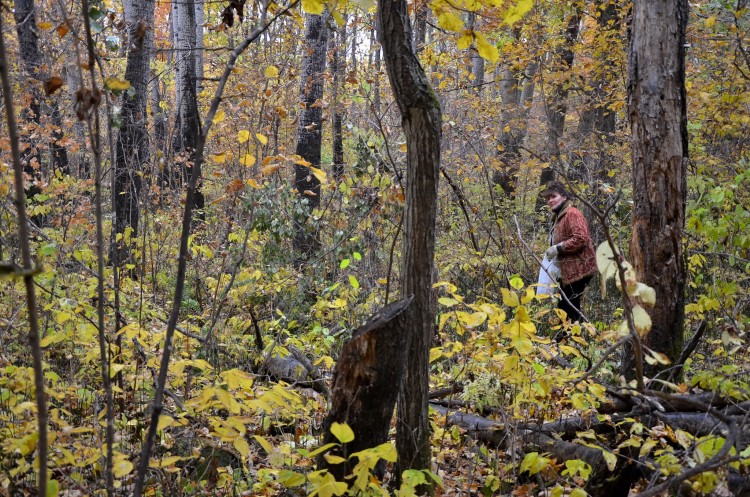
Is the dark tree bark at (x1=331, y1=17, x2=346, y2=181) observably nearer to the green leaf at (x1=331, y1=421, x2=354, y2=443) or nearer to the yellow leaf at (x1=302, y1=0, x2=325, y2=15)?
the yellow leaf at (x1=302, y1=0, x2=325, y2=15)

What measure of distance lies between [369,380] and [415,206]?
0.79 meters

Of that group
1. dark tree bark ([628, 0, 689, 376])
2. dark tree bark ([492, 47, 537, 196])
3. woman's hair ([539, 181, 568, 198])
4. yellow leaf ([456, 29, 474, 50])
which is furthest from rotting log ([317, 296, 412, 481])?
dark tree bark ([492, 47, 537, 196])

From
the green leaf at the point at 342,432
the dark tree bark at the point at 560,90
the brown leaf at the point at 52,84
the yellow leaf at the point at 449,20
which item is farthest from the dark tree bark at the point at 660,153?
the dark tree bark at the point at 560,90

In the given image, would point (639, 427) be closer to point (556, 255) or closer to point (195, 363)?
point (195, 363)

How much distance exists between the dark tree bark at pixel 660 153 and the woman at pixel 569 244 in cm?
239

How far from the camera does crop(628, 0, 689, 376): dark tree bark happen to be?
376 cm

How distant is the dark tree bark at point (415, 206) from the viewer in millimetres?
2658

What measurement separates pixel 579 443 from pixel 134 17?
717 centimetres

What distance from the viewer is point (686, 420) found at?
11.4 feet

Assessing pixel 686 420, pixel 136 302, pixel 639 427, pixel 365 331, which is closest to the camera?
pixel 365 331

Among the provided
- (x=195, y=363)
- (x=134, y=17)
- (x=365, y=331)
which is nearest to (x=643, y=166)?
(x=365, y=331)

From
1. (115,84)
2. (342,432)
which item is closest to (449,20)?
(115,84)

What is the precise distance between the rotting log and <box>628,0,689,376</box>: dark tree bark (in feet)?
6.84

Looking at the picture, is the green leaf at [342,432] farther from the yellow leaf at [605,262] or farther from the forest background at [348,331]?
the yellow leaf at [605,262]
